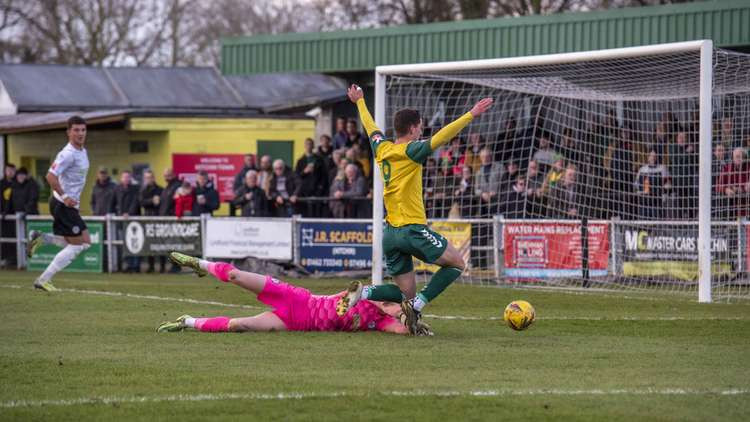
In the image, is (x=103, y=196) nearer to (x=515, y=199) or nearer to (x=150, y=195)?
(x=150, y=195)

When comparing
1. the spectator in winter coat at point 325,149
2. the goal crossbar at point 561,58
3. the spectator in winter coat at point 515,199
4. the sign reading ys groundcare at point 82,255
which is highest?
the goal crossbar at point 561,58

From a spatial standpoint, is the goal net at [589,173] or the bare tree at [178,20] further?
the bare tree at [178,20]

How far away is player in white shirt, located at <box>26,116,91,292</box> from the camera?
14.9 metres

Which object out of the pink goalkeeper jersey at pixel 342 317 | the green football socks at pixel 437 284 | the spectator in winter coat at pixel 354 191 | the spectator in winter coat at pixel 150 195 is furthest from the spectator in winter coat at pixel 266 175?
the green football socks at pixel 437 284

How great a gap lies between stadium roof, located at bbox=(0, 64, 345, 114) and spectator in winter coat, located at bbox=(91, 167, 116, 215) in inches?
378

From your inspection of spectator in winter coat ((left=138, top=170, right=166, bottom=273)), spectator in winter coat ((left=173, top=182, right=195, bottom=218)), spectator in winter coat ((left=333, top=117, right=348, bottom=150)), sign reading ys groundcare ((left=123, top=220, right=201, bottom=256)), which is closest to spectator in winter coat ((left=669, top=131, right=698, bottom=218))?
spectator in winter coat ((left=333, top=117, right=348, bottom=150))

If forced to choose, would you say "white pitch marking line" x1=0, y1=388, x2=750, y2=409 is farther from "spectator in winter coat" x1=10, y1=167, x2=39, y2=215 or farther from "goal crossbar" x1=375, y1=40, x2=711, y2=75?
"spectator in winter coat" x1=10, y1=167, x2=39, y2=215

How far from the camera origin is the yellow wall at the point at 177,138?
28766mm

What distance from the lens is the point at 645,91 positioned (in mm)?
17391

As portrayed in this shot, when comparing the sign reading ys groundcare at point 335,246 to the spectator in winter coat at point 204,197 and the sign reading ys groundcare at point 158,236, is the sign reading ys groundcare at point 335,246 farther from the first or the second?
the spectator in winter coat at point 204,197

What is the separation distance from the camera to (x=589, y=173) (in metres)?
19.3

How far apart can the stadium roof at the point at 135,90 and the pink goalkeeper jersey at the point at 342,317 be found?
76.5 ft

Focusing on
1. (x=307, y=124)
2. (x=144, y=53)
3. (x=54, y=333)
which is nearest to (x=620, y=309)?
(x=54, y=333)

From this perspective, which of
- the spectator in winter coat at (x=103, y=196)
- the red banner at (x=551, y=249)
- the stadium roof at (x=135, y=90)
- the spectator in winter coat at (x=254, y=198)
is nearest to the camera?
the red banner at (x=551, y=249)
